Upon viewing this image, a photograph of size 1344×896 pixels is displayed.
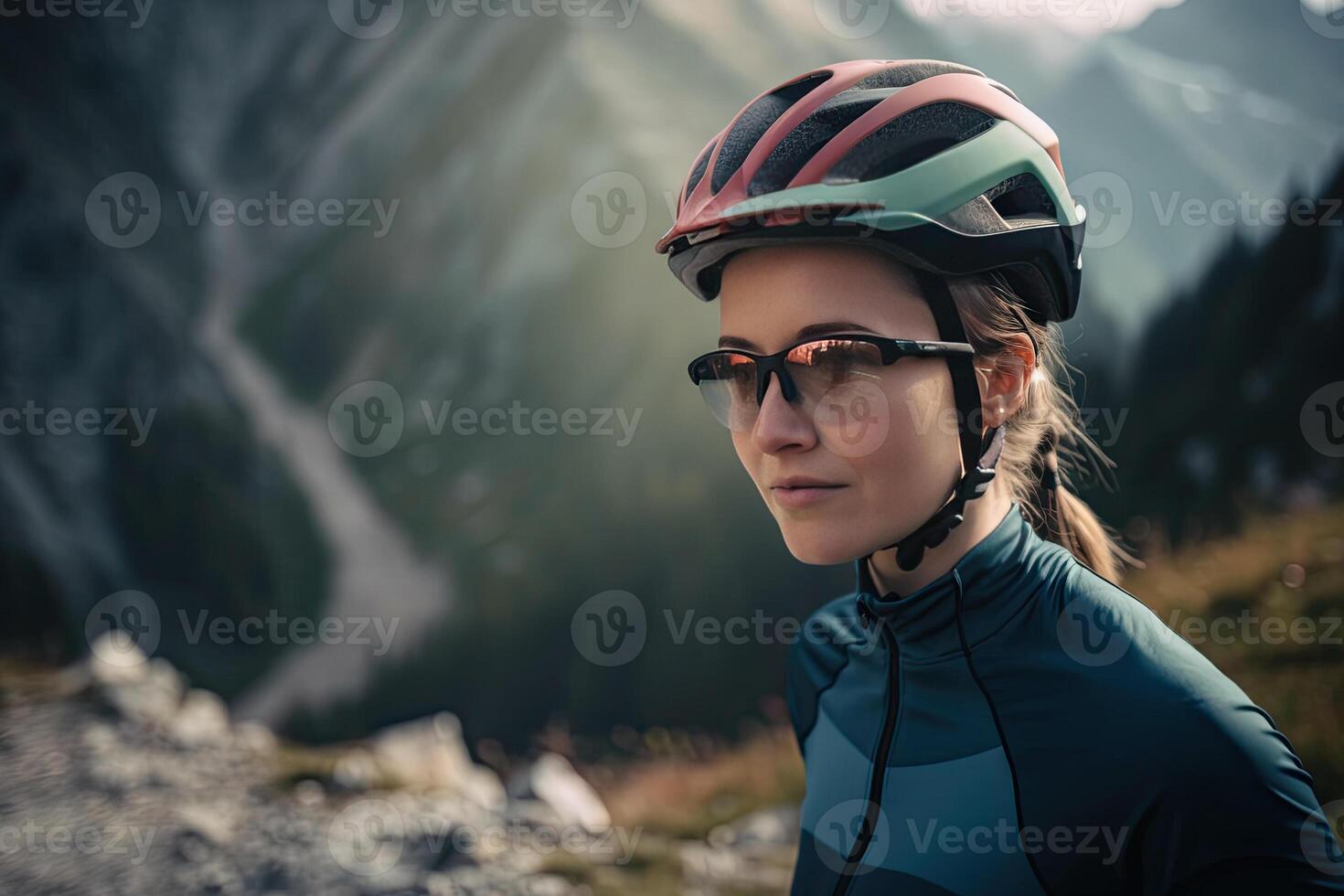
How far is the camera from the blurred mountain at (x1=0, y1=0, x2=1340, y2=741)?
14305 mm

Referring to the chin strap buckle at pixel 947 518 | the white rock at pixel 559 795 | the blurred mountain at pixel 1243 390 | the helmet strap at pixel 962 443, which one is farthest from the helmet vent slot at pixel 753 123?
the blurred mountain at pixel 1243 390

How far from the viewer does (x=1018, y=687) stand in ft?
5.48

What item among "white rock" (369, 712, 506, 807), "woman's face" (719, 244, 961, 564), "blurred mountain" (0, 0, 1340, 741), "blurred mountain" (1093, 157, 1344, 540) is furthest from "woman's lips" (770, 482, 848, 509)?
"blurred mountain" (0, 0, 1340, 741)

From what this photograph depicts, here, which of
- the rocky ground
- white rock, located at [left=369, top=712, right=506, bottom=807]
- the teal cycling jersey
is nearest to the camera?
the teal cycling jersey

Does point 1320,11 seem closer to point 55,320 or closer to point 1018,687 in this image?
point 1018,687

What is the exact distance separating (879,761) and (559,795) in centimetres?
446

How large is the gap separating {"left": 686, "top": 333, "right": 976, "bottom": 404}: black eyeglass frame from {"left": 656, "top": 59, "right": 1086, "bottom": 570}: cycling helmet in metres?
0.05

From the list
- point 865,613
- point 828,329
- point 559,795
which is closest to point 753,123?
point 828,329

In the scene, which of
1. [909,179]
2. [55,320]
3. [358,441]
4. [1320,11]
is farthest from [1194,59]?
[55,320]

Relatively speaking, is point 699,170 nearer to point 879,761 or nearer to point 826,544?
point 826,544

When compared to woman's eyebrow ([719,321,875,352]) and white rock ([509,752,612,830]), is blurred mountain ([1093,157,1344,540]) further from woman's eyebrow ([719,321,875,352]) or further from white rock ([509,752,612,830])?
woman's eyebrow ([719,321,875,352])

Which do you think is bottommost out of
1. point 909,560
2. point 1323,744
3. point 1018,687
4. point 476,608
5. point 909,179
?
point 476,608

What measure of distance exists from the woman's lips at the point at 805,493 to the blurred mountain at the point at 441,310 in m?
11.6

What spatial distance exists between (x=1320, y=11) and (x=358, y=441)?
73.1ft
